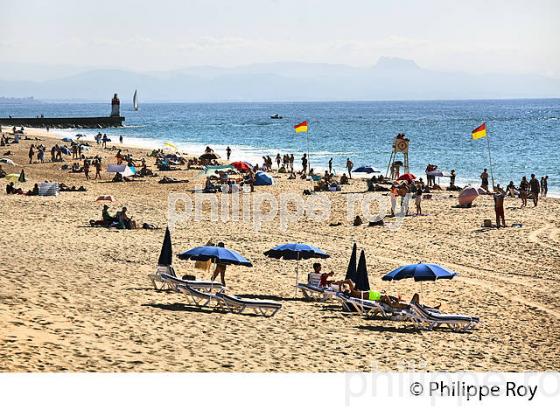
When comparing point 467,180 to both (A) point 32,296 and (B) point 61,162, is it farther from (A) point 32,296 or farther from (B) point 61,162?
(A) point 32,296

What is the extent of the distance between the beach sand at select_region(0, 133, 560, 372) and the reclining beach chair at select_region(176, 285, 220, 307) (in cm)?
23

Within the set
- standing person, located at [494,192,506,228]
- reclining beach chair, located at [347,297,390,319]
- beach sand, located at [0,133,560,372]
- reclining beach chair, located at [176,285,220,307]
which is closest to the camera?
beach sand, located at [0,133,560,372]

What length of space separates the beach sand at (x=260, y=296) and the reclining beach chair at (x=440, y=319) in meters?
0.19

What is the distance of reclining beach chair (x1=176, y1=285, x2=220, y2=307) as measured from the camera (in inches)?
537

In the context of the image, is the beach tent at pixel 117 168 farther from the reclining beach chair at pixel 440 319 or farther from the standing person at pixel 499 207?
the reclining beach chair at pixel 440 319

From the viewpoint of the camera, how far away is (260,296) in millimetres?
15141

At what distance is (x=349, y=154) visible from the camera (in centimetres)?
6806

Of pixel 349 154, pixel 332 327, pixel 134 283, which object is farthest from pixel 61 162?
pixel 332 327

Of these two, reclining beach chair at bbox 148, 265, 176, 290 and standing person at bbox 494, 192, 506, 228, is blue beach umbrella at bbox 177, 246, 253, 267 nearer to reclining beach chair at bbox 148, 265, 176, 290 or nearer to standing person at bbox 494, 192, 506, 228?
reclining beach chair at bbox 148, 265, 176, 290

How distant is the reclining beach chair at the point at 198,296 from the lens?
44.8ft

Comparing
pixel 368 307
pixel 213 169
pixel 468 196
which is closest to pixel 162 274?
pixel 368 307

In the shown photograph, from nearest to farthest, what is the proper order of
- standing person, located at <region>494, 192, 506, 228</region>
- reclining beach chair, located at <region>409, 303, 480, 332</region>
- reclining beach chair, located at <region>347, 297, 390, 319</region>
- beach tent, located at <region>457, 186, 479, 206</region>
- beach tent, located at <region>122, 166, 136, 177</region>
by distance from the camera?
reclining beach chair, located at <region>409, 303, 480, 332</region>, reclining beach chair, located at <region>347, 297, 390, 319</region>, standing person, located at <region>494, 192, 506, 228</region>, beach tent, located at <region>457, 186, 479, 206</region>, beach tent, located at <region>122, 166, 136, 177</region>

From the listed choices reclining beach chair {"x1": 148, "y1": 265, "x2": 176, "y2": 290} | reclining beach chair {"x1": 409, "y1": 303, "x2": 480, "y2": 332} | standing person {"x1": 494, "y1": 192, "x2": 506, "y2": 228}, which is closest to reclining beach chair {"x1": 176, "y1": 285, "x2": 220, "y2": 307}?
reclining beach chair {"x1": 148, "y1": 265, "x2": 176, "y2": 290}

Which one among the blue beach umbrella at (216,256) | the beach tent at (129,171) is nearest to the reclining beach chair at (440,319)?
the blue beach umbrella at (216,256)
